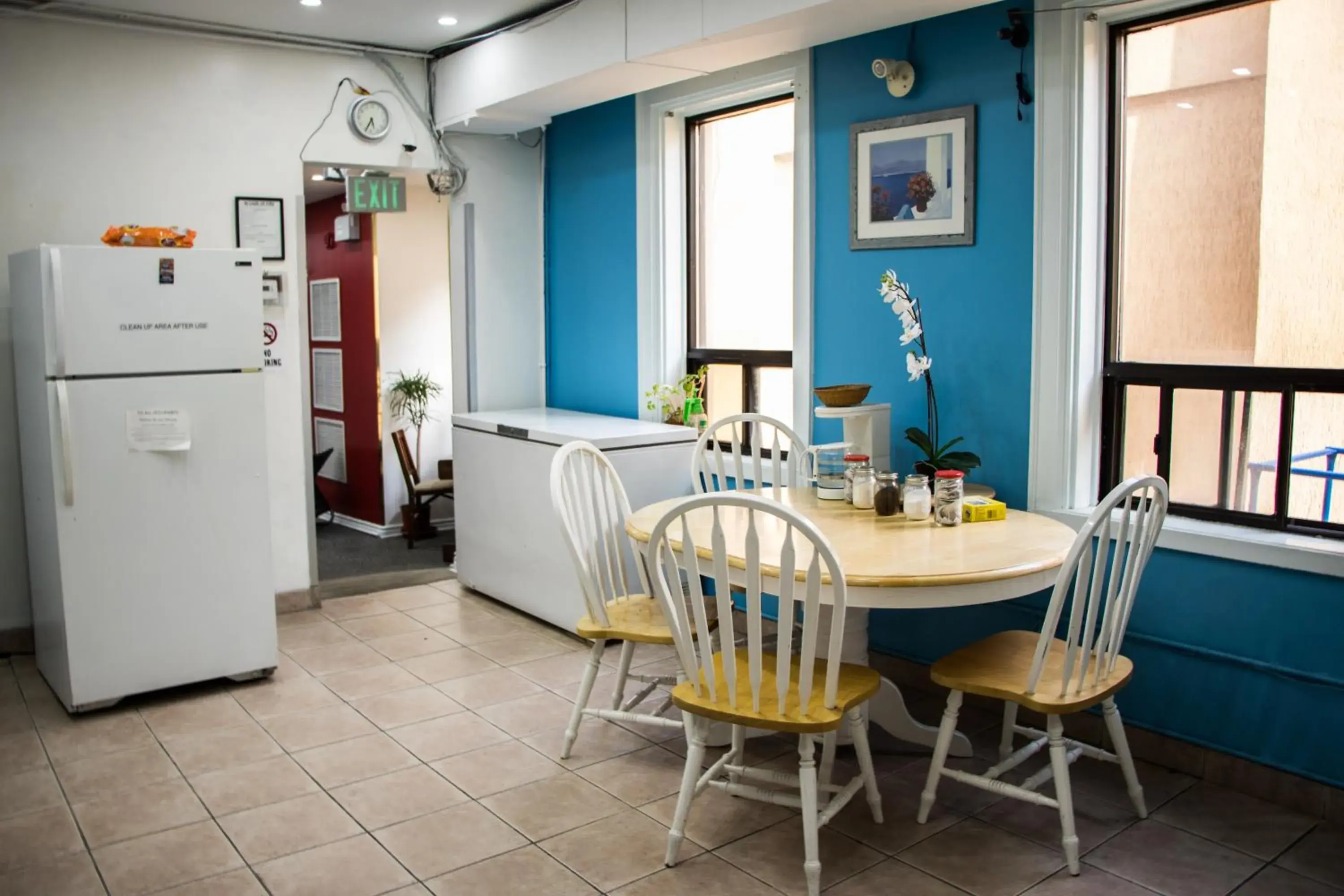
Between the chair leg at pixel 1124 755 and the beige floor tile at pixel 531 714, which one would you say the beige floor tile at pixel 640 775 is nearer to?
the beige floor tile at pixel 531 714

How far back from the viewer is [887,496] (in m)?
3.17

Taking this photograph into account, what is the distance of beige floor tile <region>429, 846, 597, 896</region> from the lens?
2525mm

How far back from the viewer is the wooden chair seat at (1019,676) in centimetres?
257

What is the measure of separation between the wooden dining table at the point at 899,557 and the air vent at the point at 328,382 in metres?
4.19

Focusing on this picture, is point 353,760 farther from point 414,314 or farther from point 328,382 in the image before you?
point 328,382

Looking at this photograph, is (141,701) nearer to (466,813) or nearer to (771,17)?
(466,813)

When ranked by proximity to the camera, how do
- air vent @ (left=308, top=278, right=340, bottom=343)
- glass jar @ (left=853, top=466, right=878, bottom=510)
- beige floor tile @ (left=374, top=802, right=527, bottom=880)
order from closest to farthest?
1. beige floor tile @ (left=374, top=802, right=527, bottom=880)
2. glass jar @ (left=853, top=466, right=878, bottom=510)
3. air vent @ (left=308, top=278, right=340, bottom=343)

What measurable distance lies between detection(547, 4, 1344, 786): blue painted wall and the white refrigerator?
208 centimetres

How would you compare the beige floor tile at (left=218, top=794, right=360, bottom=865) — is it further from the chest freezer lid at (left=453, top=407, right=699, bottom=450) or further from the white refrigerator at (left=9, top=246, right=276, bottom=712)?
the chest freezer lid at (left=453, top=407, right=699, bottom=450)

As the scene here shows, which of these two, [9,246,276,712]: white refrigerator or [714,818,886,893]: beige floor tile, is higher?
[9,246,276,712]: white refrigerator

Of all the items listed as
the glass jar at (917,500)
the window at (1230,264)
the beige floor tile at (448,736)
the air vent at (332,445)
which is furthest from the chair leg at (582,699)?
the air vent at (332,445)

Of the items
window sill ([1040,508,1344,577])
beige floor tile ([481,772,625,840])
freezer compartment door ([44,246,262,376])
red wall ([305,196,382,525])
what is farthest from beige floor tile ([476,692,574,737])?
red wall ([305,196,382,525])

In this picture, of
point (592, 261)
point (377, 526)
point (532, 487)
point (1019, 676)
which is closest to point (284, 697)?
point (532, 487)

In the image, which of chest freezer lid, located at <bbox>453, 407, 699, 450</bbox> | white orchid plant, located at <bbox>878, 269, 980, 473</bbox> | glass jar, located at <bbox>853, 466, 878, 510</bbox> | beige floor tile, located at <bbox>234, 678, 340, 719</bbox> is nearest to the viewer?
glass jar, located at <bbox>853, 466, 878, 510</bbox>
